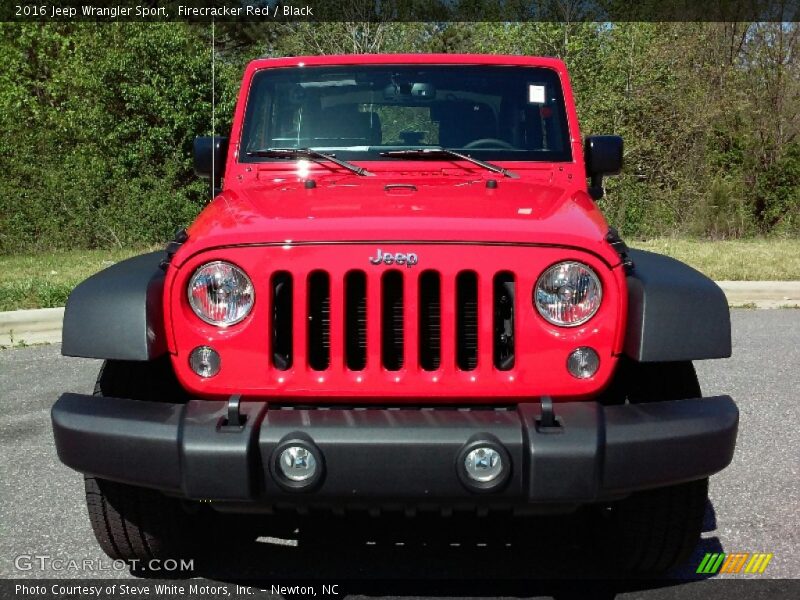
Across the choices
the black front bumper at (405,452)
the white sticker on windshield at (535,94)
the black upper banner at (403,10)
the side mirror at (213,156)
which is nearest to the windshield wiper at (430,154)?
the white sticker on windshield at (535,94)

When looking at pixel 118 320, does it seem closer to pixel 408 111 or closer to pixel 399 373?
pixel 399 373

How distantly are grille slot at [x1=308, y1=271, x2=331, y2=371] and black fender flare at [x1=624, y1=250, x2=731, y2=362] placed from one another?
2.94 feet

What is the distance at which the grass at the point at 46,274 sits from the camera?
9711 millimetres

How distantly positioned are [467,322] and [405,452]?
1.61ft

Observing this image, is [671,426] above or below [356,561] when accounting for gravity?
above

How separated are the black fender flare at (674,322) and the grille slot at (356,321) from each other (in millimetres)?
788

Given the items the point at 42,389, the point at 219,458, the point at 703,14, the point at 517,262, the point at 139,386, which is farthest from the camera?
the point at 703,14

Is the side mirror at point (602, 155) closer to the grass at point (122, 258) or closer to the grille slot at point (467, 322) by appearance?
the grille slot at point (467, 322)

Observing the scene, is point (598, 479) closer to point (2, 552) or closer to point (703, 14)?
point (2, 552)

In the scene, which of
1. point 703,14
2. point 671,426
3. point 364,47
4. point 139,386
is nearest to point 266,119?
point 139,386

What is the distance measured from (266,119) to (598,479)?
2468mm

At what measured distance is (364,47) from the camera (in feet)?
112

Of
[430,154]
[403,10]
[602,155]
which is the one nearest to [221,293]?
[430,154]

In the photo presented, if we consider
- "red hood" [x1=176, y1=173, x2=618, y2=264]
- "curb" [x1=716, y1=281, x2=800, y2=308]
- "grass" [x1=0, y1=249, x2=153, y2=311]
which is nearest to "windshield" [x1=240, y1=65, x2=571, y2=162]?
"red hood" [x1=176, y1=173, x2=618, y2=264]
